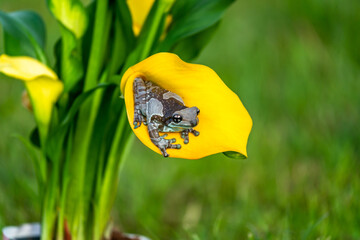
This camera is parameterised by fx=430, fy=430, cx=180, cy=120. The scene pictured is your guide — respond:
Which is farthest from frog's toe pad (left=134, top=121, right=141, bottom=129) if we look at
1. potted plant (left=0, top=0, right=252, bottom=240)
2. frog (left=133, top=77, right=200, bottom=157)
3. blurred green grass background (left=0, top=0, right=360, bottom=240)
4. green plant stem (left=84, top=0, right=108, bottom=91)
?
blurred green grass background (left=0, top=0, right=360, bottom=240)

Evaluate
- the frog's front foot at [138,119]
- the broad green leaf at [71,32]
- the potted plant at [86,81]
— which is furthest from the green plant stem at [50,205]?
the frog's front foot at [138,119]

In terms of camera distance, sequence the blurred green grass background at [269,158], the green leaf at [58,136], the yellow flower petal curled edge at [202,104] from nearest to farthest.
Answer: the yellow flower petal curled edge at [202,104], the green leaf at [58,136], the blurred green grass background at [269,158]

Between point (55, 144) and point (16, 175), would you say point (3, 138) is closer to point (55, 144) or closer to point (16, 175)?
point (16, 175)

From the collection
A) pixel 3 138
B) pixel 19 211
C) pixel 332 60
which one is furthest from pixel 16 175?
pixel 332 60

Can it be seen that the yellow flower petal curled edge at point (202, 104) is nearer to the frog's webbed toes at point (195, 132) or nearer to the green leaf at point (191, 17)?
the frog's webbed toes at point (195, 132)

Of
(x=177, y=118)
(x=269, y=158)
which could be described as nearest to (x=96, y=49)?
(x=177, y=118)

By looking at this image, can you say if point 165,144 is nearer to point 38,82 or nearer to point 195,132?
point 195,132
